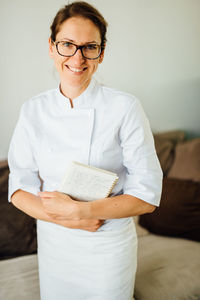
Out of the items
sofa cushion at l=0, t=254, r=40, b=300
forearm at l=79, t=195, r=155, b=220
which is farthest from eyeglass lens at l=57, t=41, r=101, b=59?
sofa cushion at l=0, t=254, r=40, b=300

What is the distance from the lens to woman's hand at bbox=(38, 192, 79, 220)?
0.91 metres

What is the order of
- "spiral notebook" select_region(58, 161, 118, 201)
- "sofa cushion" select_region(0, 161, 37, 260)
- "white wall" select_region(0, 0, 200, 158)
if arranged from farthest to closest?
"white wall" select_region(0, 0, 200, 158), "sofa cushion" select_region(0, 161, 37, 260), "spiral notebook" select_region(58, 161, 118, 201)

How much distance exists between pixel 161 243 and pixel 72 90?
1257 millimetres

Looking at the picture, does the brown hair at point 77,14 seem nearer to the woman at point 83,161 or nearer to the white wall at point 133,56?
the woman at point 83,161

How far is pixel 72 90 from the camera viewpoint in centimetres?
101

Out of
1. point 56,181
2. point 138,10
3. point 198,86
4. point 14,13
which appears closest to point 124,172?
point 56,181

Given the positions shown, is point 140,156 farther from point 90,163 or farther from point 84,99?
point 84,99

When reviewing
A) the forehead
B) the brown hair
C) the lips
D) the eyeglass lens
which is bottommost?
the lips

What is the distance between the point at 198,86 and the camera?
2.60m

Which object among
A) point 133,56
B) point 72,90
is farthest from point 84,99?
point 133,56

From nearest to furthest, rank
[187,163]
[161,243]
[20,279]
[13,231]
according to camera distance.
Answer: [20,279], [13,231], [161,243], [187,163]

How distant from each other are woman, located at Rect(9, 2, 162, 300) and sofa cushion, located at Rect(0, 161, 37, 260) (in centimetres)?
55

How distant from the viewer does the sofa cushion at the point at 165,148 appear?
2.21 meters

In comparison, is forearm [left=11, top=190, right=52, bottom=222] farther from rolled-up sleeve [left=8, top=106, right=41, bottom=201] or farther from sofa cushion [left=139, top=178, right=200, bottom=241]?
sofa cushion [left=139, top=178, right=200, bottom=241]
